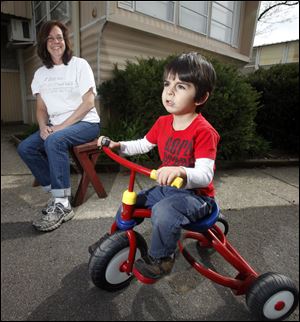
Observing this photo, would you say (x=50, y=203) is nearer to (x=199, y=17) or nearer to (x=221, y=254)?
(x=221, y=254)

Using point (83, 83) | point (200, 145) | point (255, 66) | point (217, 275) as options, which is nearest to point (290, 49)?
point (255, 66)

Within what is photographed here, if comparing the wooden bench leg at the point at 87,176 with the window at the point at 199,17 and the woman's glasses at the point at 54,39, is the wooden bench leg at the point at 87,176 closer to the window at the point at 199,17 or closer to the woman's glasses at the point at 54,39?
the woman's glasses at the point at 54,39

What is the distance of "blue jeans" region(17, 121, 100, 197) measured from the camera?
738 millimetres

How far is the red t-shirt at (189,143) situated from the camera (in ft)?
2.63

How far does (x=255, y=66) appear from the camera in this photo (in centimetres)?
88

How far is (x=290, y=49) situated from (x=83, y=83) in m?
0.71

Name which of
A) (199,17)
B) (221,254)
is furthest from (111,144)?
(199,17)

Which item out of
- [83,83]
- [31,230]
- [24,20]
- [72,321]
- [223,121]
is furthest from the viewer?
[24,20]

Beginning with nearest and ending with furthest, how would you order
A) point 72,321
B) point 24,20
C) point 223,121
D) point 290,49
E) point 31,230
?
point 290,49, point 72,321, point 223,121, point 31,230, point 24,20

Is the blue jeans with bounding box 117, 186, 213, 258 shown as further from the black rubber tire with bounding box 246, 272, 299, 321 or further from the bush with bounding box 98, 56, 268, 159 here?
the black rubber tire with bounding box 246, 272, 299, 321

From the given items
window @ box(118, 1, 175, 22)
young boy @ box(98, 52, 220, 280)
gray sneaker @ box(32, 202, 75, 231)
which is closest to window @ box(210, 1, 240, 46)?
young boy @ box(98, 52, 220, 280)

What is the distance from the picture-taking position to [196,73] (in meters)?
0.65

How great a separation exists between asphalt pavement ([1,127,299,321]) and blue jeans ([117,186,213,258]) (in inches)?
3.1

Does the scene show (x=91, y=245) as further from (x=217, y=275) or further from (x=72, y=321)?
(x=217, y=275)
